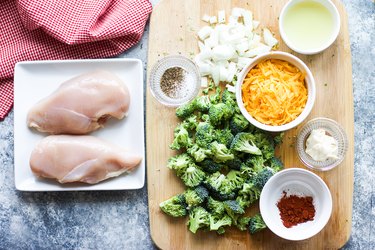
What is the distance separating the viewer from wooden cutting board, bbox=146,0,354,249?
3176 millimetres

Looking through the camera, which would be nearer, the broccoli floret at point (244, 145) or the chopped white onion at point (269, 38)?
the broccoli floret at point (244, 145)

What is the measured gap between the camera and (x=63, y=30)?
10.5 feet

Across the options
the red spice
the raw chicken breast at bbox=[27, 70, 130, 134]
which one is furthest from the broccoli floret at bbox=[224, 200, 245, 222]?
the raw chicken breast at bbox=[27, 70, 130, 134]

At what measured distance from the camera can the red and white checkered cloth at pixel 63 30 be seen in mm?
3186

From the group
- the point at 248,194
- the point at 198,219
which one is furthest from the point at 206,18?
the point at 198,219

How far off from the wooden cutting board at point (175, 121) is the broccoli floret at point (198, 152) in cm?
17

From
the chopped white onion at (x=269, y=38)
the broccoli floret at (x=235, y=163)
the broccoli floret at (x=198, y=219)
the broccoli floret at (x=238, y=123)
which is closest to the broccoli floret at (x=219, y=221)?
the broccoli floret at (x=198, y=219)

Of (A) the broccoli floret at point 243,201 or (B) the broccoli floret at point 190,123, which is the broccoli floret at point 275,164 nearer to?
(A) the broccoli floret at point 243,201

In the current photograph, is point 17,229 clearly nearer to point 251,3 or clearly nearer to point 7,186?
A: point 7,186

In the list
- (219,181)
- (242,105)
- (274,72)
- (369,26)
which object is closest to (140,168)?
(219,181)

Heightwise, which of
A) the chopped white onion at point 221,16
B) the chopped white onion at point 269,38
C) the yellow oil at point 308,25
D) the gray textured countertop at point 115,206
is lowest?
the gray textured countertop at point 115,206

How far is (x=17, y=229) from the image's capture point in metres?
3.37

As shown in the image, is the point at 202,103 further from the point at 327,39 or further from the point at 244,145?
the point at 327,39

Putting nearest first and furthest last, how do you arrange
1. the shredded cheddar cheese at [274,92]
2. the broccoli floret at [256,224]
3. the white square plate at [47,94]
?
the shredded cheddar cheese at [274,92]
the broccoli floret at [256,224]
the white square plate at [47,94]
